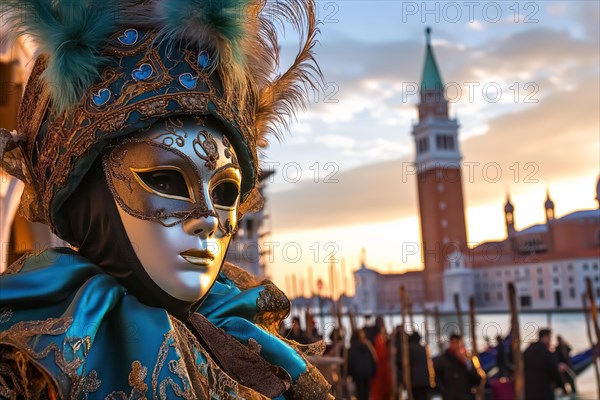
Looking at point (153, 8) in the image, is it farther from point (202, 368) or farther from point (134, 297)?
point (202, 368)

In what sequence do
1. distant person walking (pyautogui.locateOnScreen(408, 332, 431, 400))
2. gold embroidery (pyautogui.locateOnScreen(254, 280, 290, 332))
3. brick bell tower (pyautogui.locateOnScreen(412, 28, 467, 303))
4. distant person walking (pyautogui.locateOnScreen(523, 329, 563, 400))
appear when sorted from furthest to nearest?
brick bell tower (pyautogui.locateOnScreen(412, 28, 467, 303))
distant person walking (pyautogui.locateOnScreen(408, 332, 431, 400))
distant person walking (pyautogui.locateOnScreen(523, 329, 563, 400))
gold embroidery (pyautogui.locateOnScreen(254, 280, 290, 332))

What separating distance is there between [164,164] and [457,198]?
69058 millimetres

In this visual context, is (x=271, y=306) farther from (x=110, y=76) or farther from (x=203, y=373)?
(x=110, y=76)

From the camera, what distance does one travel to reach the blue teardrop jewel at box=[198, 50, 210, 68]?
154 centimetres

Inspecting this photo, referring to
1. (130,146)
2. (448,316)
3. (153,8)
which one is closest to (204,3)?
(153,8)

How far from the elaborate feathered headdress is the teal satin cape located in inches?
8.0

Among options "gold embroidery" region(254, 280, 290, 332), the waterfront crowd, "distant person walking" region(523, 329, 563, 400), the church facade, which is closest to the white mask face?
"gold embroidery" region(254, 280, 290, 332)

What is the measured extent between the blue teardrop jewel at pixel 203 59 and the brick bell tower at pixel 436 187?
6046 centimetres

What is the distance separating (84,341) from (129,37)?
67 centimetres

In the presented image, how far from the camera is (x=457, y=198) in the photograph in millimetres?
68500

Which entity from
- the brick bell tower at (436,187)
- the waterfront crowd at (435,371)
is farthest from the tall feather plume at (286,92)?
the brick bell tower at (436,187)

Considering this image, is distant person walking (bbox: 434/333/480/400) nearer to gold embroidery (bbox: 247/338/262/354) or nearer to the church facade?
gold embroidery (bbox: 247/338/262/354)

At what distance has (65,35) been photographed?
1434mm

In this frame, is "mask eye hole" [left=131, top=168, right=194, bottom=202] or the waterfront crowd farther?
the waterfront crowd
